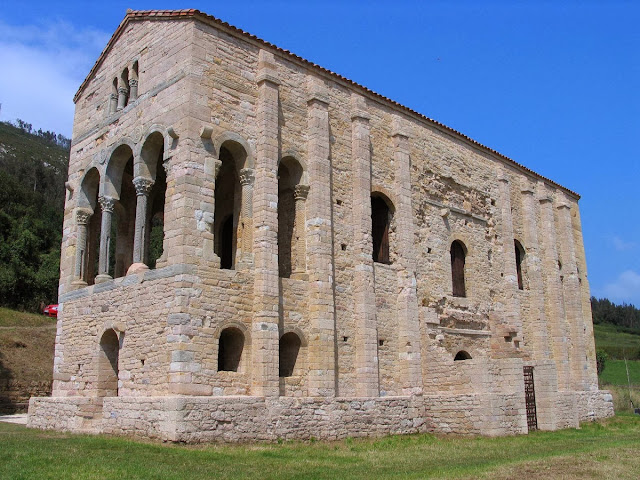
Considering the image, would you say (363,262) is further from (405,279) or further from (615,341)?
(615,341)

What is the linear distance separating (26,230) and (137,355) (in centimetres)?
3500

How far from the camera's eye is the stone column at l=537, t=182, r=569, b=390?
23.6 m

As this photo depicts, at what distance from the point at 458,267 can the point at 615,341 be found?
240 ft

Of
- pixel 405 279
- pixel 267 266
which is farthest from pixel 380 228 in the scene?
pixel 267 266

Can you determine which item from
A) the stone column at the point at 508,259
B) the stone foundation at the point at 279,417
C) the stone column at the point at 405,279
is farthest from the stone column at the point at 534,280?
the stone column at the point at 405,279

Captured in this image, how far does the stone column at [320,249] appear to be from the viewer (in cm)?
1495

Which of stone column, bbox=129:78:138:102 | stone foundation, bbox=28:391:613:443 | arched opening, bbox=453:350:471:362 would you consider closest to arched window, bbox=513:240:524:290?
arched opening, bbox=453:350:471:362

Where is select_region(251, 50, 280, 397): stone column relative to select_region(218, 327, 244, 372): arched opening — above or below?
above

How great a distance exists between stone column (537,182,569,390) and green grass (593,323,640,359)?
48.9m

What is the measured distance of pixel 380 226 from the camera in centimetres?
1878

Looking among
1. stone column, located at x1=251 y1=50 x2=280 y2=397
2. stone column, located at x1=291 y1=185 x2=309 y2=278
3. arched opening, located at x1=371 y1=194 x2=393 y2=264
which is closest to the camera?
stone column, located at x1=251 y1=50 x2=280 y2=397

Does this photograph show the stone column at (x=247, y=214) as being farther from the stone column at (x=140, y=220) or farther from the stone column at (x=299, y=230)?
the stone column at (x=140, y=220)

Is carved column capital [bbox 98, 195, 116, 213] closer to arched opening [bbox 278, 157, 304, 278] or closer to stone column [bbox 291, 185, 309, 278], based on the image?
arched opening [bbox 278, 157, 304, 278]

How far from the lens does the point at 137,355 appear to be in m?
13.9
